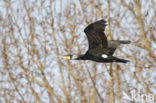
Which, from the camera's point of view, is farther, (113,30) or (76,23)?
(76,23)

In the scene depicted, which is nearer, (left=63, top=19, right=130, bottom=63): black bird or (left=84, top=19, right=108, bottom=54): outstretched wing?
(left=84, top=19, right=108, bottom=54): outstretched wing

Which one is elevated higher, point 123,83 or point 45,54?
point 45,54

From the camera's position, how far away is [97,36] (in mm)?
5418

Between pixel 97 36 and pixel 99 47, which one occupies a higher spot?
pixel 97 36

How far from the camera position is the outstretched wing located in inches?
200

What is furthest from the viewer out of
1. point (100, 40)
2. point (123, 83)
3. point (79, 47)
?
point (79, 47)

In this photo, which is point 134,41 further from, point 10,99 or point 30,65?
point 10,99

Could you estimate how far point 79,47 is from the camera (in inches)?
254

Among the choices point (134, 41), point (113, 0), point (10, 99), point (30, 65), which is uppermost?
point (113, 0)

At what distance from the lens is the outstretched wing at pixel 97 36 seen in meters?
5.07

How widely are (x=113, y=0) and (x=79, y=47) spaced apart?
104 cm

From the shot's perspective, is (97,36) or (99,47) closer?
(97,36)

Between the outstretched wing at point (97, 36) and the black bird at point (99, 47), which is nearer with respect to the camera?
the outstretched wing at point (97, 36)

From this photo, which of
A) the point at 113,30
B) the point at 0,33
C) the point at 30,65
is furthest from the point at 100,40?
the point at 0,33
